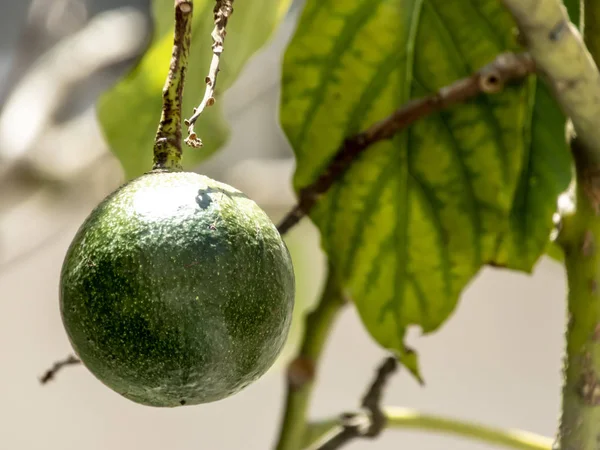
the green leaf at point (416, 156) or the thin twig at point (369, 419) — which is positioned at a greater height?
the green leaf at point (416, 156)

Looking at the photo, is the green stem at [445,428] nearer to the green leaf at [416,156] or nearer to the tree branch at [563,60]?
the green leaf at [416,156]

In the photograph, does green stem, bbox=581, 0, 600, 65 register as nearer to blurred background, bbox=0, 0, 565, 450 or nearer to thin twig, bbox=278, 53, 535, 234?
thin twig, bbox=278, 53, 535, 234

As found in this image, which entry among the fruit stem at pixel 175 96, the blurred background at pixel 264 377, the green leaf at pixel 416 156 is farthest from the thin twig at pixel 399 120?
the blurred background at pixel 264 377

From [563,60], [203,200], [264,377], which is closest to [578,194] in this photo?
[563,60]

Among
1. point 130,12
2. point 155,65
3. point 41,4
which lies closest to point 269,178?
point 130,12

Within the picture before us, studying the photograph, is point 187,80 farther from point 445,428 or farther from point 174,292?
point 445,428

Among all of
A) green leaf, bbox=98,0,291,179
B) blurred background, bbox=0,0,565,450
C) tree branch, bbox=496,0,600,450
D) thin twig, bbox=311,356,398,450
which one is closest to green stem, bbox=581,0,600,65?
tree branch, bbox=496,0,600,450

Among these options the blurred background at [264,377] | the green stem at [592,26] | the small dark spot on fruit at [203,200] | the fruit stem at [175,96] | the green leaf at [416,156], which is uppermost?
the fruit stem at [175,96]

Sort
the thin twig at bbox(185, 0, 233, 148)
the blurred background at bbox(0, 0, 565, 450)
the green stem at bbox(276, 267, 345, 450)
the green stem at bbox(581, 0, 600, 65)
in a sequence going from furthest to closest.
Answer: the blurred background at bbox(0, 0, 565, 450) < the green stem at bbox(276, 267, 345, 450) < the green stem at bbox(581, 0, 600, 65) < the thin twig at bbox(185, 0, 233, 148)
